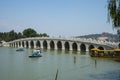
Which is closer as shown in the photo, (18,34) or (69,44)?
(69,44)

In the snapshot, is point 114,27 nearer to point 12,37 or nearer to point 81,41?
point 81,41

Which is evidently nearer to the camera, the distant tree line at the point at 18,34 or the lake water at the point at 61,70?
the lake water at the point at 61,70

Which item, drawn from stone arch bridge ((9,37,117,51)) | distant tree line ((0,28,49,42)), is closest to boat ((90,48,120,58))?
stone arch bridge ((9,37,117,51))

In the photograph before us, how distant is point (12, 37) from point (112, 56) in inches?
3346

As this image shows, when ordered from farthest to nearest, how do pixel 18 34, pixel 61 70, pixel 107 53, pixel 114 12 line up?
1. pixel 18 34
2. pixel 107 53
3. pixel 61 70
4. pixel 114 12

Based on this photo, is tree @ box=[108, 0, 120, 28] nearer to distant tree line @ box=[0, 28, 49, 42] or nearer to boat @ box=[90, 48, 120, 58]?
boat @ box=[90, 48, 120, 58]

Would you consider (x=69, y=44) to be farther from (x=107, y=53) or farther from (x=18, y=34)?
(x=18, y=34)

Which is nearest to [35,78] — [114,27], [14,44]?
[114,27]

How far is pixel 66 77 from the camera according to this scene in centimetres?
2464

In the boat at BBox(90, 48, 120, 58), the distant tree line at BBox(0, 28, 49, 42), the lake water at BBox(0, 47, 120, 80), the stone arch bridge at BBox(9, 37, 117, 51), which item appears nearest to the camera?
the lake water at BBox(0, 47, 120, 80)

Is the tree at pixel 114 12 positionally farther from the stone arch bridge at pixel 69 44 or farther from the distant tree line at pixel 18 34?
the distant tree line at pixel 18 34

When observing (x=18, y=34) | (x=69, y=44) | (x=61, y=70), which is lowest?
(x=61, y=70)

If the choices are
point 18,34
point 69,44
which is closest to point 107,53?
point 69,44

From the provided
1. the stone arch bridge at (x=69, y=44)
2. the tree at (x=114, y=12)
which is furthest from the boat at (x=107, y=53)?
the tree at (x=114, y=12)
